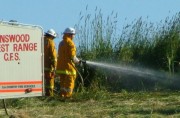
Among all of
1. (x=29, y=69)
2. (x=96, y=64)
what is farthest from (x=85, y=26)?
(x=29, y=69)

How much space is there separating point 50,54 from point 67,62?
88 cm

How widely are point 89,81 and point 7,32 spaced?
5.74m

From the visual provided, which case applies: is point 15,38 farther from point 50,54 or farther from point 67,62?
point 50,54

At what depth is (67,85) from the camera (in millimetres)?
15250

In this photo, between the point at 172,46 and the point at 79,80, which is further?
the point at 172,46

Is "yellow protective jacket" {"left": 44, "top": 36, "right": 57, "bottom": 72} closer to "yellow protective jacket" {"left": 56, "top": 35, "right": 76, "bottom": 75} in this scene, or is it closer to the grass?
"yellow protective jacket" {"left": 56, "top": 35, "right": 76, "bottom": 75}

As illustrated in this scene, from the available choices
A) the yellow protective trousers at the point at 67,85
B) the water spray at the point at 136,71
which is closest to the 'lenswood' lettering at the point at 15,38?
the yellow protective trousers at the point at 67,85

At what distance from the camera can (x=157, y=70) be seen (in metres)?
17.7

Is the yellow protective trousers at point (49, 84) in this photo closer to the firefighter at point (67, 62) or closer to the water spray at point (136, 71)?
the firefighter at point (67, 62)

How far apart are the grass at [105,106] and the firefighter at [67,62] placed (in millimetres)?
378

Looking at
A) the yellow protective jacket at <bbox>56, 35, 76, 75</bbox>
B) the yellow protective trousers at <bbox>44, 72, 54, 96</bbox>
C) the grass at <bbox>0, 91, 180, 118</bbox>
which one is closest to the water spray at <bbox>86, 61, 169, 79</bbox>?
the grass at <bbox>0, 91, 180, 118</bbox>

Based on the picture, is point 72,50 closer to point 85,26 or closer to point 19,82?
point 85,26

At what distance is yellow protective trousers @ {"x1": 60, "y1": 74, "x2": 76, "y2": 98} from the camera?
49.7 ft

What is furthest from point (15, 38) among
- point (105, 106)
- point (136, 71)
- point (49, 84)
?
point (136, 71)
